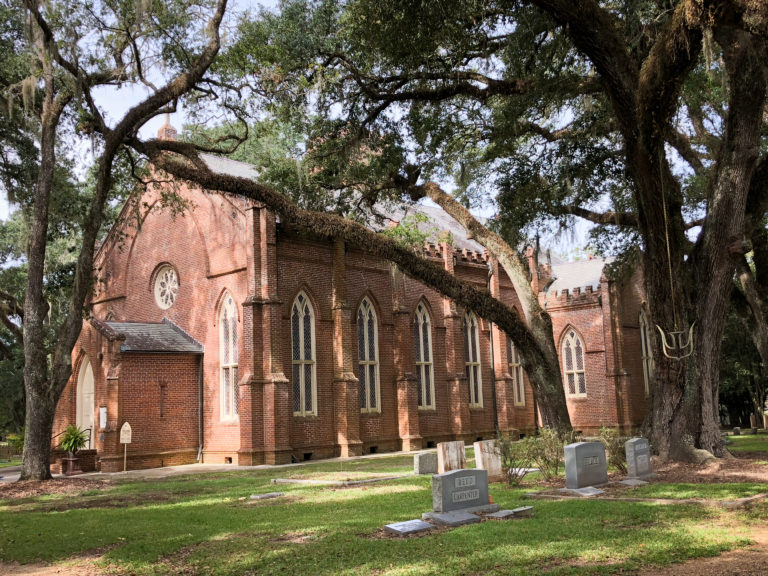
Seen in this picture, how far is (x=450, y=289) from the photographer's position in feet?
53.9

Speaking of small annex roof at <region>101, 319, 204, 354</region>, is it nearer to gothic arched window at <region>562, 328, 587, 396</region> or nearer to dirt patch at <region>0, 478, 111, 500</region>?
dirt patch at <region>0, 478, 111, 500</region>

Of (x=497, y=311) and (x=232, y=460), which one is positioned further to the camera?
(x=232, y=460)

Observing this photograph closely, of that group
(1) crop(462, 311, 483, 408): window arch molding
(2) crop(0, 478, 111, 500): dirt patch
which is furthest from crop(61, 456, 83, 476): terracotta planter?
(1) crop(462, 311, 483, 408): window arch molding

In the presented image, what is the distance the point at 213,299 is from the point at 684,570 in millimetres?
20230

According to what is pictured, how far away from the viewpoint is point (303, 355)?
80.4 feet

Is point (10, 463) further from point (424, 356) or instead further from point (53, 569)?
point (53, 569)

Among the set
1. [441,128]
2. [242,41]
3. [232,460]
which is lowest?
[232,460]

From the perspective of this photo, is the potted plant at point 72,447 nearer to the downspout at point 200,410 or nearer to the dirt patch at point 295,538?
the downspout at point 200,410

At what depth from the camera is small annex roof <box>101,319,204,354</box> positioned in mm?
23156

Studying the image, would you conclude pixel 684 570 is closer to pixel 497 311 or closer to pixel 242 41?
pixel 497 311

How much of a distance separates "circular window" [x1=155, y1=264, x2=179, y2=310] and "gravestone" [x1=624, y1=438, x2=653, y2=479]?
18376mm

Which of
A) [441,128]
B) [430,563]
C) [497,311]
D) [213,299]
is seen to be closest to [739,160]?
[497,311]

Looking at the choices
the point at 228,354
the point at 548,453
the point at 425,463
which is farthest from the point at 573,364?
the point at 548,453

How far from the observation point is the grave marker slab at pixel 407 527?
909 centimetres
